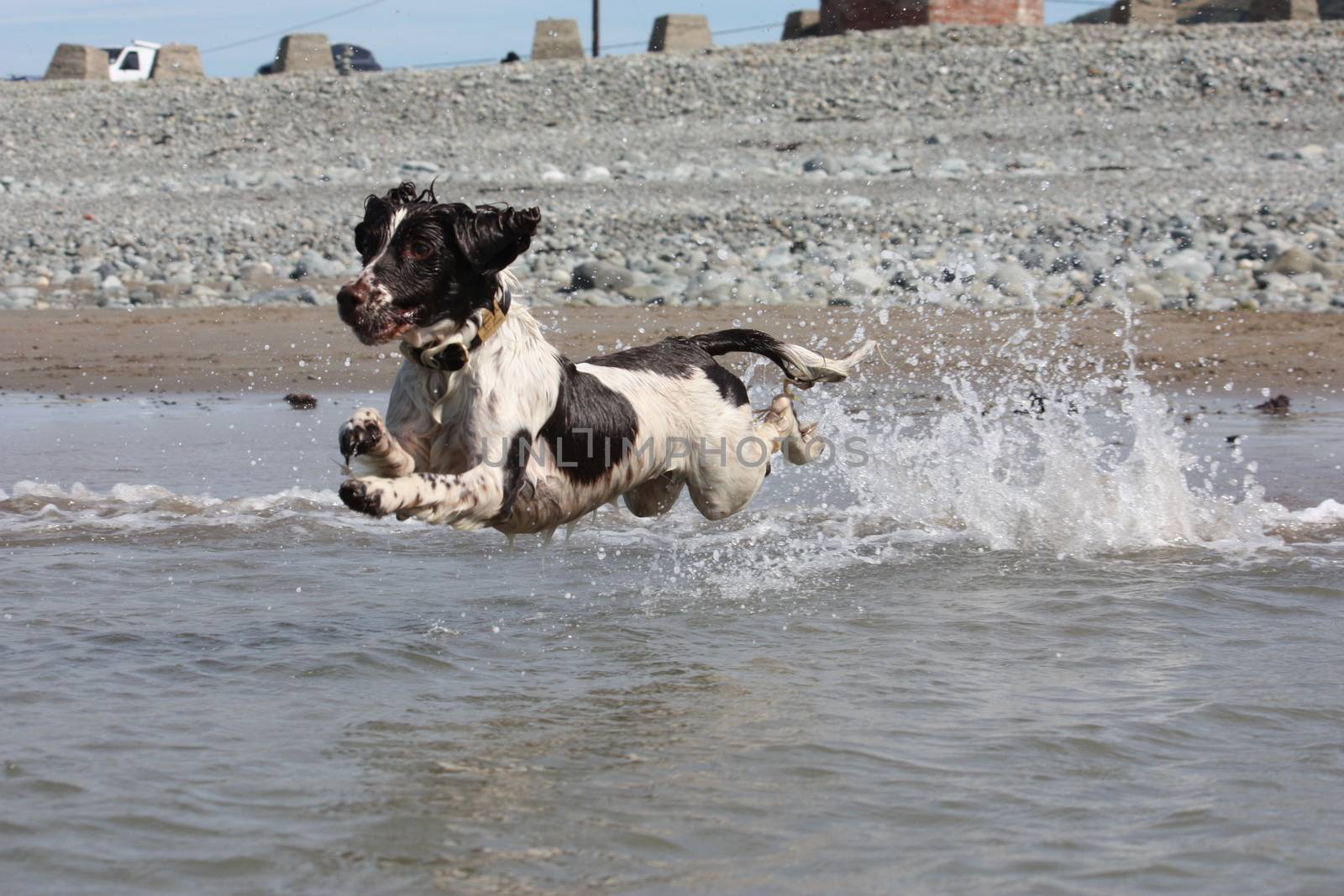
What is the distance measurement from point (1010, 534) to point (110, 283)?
1063cm

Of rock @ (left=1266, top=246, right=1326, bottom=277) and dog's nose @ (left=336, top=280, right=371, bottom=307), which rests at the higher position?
rock @ (left=1266, top=246, right=1326, bottom=277)

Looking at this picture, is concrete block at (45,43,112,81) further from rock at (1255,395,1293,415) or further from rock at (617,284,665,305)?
rock at (1255,395,1293,415)

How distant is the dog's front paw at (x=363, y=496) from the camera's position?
412 centimetres

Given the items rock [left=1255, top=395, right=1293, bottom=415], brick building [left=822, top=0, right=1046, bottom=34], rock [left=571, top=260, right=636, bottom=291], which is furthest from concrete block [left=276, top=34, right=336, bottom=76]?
rock [left=1255, top=395, right=1293, bottom=415]

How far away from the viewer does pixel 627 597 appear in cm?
600

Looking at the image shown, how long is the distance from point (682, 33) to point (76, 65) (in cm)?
1370

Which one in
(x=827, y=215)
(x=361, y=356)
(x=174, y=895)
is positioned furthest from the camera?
(x=827, y=215)

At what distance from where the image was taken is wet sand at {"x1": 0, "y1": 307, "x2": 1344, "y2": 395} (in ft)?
37.0

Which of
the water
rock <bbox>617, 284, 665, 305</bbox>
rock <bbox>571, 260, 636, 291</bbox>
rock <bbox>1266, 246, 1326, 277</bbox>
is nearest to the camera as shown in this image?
the water

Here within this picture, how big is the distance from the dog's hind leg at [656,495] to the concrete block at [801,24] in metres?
31.2

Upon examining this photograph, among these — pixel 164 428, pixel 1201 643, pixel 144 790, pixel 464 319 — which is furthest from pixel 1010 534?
pixel 164 428

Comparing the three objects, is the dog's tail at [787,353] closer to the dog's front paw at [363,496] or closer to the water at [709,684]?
the water at [709,684]

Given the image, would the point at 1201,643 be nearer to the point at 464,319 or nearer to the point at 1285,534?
the point at 1285,534

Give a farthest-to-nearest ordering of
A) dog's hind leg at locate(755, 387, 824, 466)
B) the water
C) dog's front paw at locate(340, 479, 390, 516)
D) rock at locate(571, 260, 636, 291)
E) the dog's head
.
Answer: rock at locate(571, 260, 636, 291), dog's hind leg at locate(755, 387, 824, 466), the dog's head, dog's front paw at locate(340, 479, 390, 516), the water
